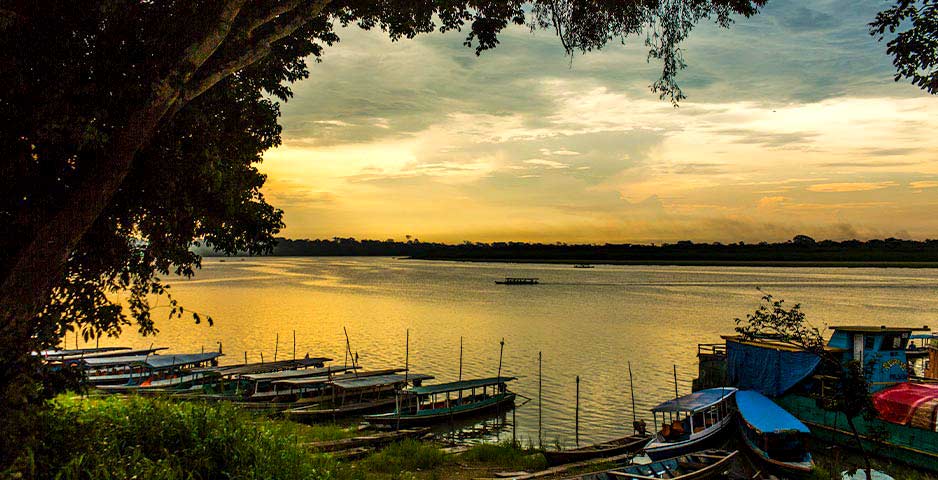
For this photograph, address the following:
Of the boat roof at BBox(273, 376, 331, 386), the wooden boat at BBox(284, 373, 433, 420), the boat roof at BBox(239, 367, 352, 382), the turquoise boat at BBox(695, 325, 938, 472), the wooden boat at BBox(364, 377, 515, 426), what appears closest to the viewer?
the turquoise boat at BBox(695, 325, 938, 472)

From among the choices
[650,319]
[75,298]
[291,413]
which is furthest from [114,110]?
[650,319]

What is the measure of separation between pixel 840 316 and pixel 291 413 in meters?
68.8

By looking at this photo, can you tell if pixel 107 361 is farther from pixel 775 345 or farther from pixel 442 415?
pixel 775 345

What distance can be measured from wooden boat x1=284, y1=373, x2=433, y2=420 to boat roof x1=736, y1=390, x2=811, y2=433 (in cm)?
1518

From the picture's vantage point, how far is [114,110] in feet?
30.3

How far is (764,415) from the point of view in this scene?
67.3 ft

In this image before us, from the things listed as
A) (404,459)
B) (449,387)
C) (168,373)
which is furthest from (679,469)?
(168,373)

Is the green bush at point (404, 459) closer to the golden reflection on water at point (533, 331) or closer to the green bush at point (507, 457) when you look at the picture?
the green bush at point (507, 457)

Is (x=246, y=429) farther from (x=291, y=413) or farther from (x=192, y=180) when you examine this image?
(x=291, y=413)

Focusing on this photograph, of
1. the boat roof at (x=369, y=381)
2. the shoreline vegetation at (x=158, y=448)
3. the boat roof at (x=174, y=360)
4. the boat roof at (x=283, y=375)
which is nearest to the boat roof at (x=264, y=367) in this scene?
the boat roof at (x=283, y=375)

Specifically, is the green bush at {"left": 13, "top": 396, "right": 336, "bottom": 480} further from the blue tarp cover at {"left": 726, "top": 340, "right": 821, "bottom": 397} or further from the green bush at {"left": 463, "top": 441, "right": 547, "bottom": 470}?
the blue tarp cover at {"left": 726, "top": 340, "right": 821, "bottom": 397}

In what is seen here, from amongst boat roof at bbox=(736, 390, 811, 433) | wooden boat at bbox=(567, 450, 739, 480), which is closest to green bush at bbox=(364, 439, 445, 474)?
wooden boat at bbox=(567, 450, 739, 480)

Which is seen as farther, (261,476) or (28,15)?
(261,476)

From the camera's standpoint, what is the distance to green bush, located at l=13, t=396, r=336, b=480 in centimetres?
779
